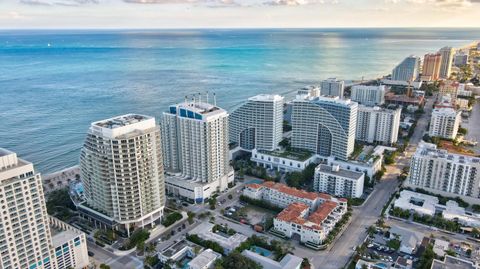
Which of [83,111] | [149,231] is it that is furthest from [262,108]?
[83,111]

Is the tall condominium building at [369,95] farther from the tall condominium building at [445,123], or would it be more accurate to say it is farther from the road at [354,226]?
the road at [354,226]

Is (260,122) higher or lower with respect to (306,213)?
higher

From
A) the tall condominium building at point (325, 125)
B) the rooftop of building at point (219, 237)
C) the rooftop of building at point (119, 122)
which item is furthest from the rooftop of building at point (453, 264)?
the rooftop of building at point (119, 122)

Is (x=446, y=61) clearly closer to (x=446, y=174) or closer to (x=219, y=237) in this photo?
(x=446, y=174)

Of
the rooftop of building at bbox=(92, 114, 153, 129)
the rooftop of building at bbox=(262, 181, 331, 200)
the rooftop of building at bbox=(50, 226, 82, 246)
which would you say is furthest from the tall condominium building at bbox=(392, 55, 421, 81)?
the rooftop of building at bbox=(50, 226, 82, 246)

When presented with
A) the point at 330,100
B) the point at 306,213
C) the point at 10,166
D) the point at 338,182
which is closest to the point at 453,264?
the point at 306,213

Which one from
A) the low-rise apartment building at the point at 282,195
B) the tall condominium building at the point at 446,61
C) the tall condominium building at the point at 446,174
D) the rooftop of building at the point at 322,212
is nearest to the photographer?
the rooftop of building at the point at 322,212
